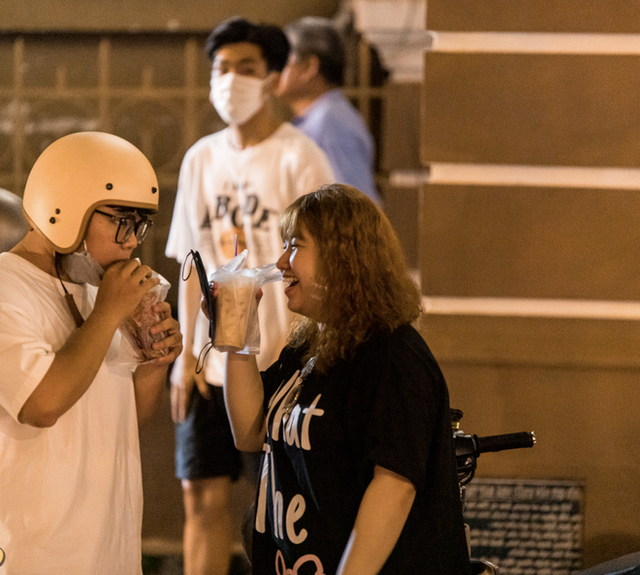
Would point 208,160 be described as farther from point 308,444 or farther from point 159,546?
point 159,546

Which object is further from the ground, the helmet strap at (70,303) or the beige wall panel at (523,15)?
the beige wall panel at (523,15)

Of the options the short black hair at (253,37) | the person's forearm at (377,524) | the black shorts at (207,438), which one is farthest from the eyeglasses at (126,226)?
the short black hair at (253,37)

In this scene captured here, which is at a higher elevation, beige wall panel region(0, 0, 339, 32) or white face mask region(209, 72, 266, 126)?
beige wall panel region(0, 0, 339, 32)

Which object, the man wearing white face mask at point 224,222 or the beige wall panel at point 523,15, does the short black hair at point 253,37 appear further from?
the beige wall panel at point 523,15

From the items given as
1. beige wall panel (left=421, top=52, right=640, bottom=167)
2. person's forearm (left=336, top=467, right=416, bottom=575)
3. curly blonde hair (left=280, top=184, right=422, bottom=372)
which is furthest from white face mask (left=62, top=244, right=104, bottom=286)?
beige wall panel (left=421, top=52, right=640, bottom=167)

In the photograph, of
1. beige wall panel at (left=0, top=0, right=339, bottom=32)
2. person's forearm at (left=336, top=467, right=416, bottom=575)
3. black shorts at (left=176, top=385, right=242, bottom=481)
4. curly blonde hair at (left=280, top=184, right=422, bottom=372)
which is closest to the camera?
person's forearm at (left=336, top=467, right=416, bottom=575)

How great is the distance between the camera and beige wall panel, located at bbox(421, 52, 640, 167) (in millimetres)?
3268

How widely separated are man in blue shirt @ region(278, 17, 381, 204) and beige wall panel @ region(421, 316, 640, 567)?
1.57 meters

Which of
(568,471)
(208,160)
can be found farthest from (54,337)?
(568,471)

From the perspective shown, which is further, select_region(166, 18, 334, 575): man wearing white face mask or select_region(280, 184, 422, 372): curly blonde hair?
select_region(166, 18, 334, 575): man wearing white face mask

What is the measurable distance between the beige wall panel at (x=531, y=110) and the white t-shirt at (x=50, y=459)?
6.35ft

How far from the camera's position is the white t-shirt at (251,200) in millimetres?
3213

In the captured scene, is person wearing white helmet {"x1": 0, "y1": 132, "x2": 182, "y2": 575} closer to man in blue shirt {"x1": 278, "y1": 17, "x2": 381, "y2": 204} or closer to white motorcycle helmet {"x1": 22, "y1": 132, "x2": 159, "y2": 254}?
white motorcycle helmet {"x1": 22, "y1": 132, "x2": 159, "y2": 254}

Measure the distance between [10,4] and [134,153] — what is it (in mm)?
4472
